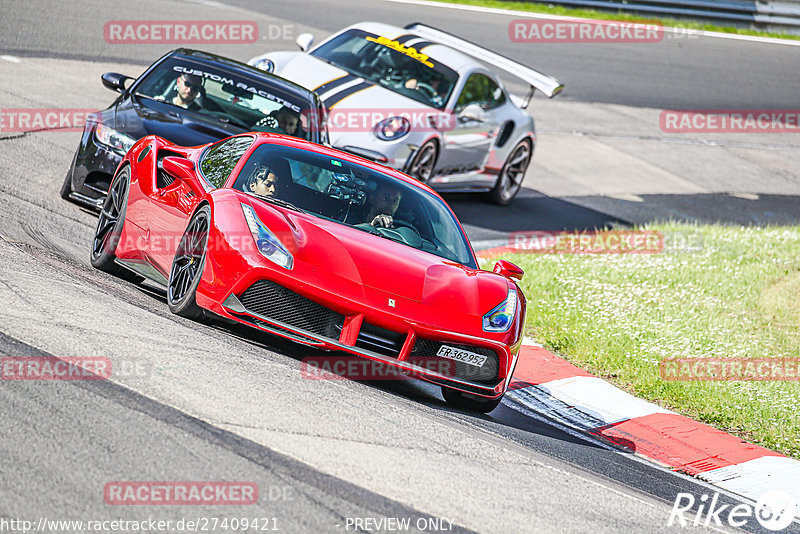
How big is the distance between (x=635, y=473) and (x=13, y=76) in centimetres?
992

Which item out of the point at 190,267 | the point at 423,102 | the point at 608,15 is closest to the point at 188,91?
the point at 423,102

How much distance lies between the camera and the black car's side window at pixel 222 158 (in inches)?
262

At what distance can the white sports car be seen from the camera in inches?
442

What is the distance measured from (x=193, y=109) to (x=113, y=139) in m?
0.95

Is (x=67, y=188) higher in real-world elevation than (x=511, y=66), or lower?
lower

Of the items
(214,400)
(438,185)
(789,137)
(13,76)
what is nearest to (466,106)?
(438,185)

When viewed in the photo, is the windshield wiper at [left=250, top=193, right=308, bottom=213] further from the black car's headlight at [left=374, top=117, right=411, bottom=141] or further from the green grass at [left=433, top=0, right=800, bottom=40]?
the green grass at [left=433, top=0, right=800, bottom=40]

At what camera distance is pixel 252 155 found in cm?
675

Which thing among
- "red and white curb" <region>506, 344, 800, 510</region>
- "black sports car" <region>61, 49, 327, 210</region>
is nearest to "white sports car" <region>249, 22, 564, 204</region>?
"black sports car" <region>61, 49, 327, 210</region>

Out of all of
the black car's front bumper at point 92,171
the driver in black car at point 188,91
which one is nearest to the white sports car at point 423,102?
the driver in black car at point 188,91

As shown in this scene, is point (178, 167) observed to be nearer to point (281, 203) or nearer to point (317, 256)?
point (281, 203)

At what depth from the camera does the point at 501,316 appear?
6094 mm

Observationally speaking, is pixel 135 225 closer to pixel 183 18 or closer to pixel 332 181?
pixel 332 181

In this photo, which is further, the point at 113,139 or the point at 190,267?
the point at 113,139
